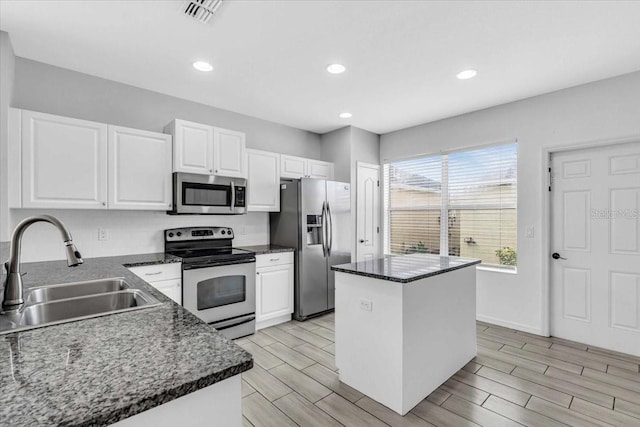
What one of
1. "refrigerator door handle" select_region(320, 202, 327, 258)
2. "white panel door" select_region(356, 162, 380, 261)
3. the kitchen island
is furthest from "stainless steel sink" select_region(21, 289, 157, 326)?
"white panel door" select_region(356, 162, 380, 261)

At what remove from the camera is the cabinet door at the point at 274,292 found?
3.66 meters

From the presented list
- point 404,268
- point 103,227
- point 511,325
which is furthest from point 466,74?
point 103,227

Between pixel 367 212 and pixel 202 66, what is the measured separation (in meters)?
2.98

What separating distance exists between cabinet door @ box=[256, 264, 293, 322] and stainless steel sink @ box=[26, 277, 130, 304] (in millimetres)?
1796

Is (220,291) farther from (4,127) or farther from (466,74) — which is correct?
(466,74)

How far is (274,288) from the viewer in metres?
3.81

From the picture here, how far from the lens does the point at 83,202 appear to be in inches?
108

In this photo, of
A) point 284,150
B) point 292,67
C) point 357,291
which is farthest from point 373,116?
point 357,291

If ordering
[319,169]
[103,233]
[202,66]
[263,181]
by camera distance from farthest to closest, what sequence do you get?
[319,169] → [263,181] → [103,233] → [202,66]

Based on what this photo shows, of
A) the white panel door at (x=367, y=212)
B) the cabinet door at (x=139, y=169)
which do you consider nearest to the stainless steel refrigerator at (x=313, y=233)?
the white panel door at (x=367, y=212)

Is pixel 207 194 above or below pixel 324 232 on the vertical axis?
above

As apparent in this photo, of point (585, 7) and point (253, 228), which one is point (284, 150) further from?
point (585, 7)

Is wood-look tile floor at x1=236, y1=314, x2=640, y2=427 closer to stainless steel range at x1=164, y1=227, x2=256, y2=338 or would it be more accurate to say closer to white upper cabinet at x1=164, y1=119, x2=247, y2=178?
stainless steel range at x1=164, y1=227, x2=256, y2=338

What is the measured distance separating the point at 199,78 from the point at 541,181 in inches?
147
